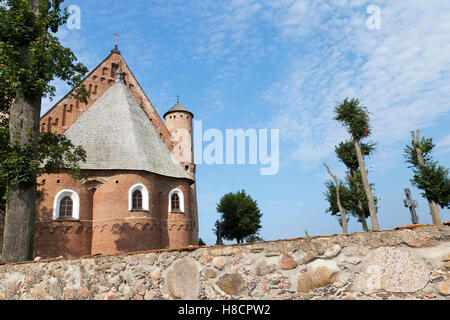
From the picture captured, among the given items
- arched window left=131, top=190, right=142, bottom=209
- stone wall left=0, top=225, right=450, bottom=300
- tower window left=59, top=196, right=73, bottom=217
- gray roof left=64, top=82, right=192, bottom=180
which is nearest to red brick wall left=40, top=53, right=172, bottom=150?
gray roof left=64, top=82, right=192, bottom=180

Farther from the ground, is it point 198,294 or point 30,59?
point 30,59

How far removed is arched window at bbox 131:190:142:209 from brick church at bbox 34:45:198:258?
0.07 m

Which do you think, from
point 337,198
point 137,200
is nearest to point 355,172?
point 337,198

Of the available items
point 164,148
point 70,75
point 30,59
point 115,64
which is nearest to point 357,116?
point 164,148

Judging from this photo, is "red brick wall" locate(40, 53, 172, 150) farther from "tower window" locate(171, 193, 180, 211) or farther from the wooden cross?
the wooden cross

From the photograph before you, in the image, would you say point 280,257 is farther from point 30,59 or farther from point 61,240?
point 61,240

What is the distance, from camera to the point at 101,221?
21844mm

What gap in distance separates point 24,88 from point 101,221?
39.6ft

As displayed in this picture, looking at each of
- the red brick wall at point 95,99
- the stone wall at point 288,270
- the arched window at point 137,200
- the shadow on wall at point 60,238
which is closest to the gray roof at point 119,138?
the red brick wall at point 95,99

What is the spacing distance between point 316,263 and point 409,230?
1.33 m

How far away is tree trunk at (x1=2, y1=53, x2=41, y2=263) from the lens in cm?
1089

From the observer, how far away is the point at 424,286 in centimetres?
402

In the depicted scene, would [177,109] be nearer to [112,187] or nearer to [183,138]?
[183,138]

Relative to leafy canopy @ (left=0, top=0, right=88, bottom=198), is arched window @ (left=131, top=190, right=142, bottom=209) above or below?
below
